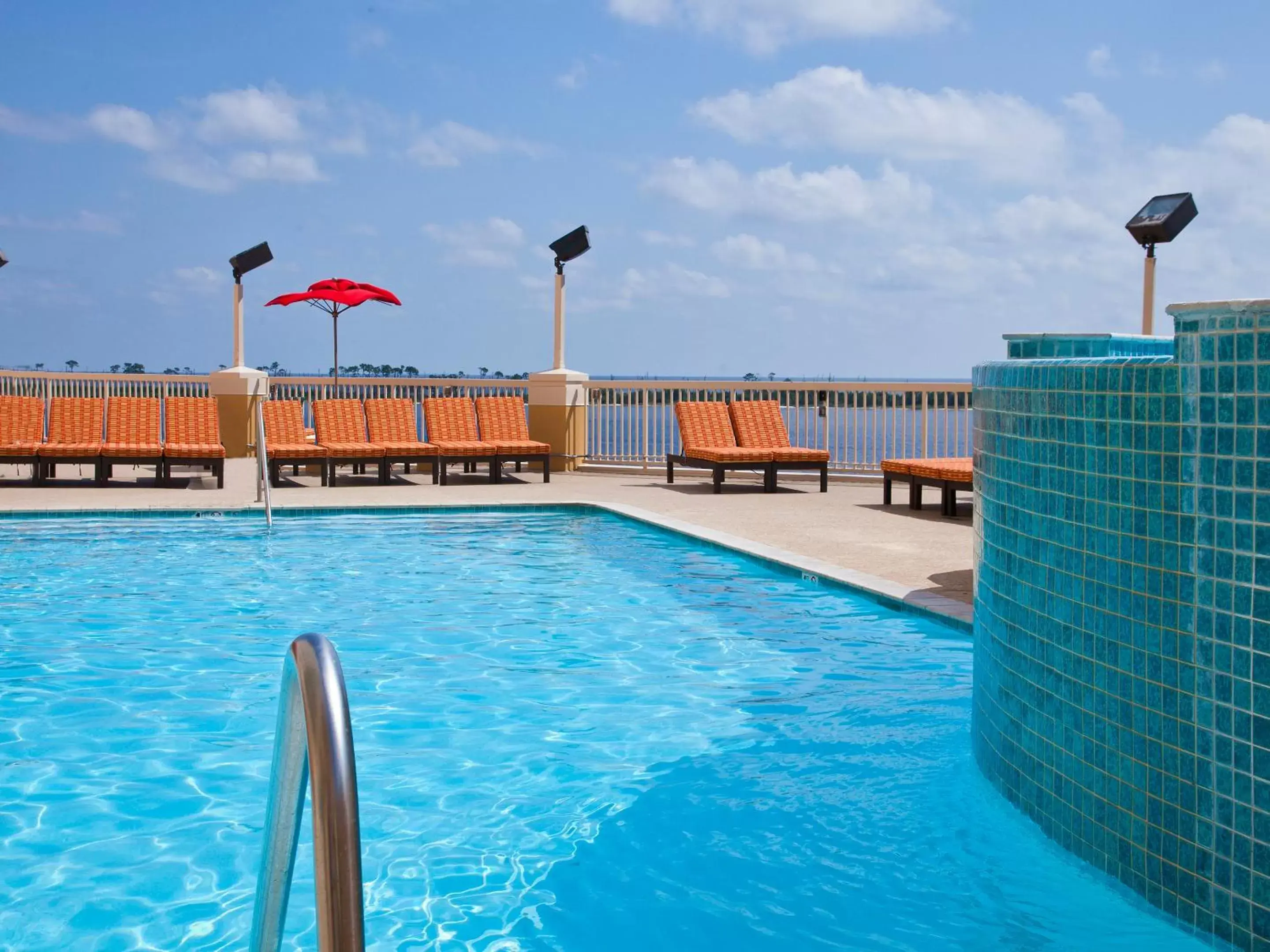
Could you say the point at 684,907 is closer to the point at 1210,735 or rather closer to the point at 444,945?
the point at 444,945

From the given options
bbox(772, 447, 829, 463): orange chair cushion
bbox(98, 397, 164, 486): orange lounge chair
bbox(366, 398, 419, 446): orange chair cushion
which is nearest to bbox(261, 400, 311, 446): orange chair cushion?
bbox(366, 398, 419, 446): orange chair cushion

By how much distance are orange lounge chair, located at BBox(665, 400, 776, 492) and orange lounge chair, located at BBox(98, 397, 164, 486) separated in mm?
5511

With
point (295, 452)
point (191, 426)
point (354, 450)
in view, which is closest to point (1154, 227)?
point (354, 450)

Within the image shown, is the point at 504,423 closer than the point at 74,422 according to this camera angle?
No

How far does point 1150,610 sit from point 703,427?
10415 mm

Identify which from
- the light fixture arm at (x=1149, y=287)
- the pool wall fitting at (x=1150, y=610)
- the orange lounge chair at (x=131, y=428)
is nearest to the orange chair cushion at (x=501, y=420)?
the orange lounge chair at (x=131, y=428)

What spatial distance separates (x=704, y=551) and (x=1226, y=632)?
20.9ft

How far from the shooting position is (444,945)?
3037mm

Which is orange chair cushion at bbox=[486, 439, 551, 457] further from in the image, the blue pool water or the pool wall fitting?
the pool wall fitting

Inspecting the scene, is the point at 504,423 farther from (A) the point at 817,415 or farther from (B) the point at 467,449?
(A) the point at 817,415

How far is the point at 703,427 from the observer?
13.1 m

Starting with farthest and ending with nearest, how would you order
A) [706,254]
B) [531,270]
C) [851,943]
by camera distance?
[706,254], [531,270], [851,943]

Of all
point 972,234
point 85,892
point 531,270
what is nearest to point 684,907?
point 85,892

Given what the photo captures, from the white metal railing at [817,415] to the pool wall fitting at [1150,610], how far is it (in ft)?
27.8
